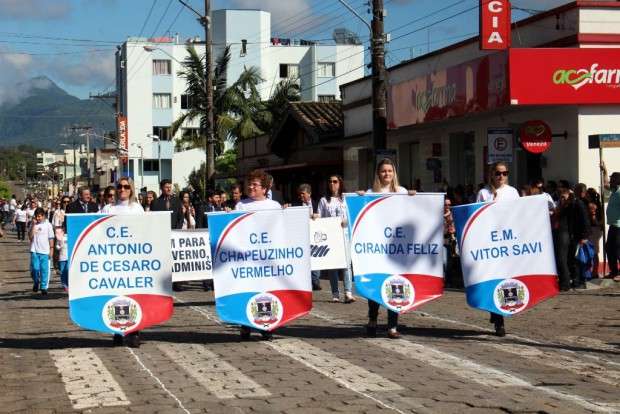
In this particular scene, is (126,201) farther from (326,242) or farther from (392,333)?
(326,242)

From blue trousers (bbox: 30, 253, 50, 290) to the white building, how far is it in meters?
65.9

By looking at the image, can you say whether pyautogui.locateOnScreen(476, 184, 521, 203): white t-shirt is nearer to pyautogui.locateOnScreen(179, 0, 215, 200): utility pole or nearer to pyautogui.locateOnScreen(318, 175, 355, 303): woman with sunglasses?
pyautogui.locateOnScreen(318, 175, 355, 303): woman with sunglasses

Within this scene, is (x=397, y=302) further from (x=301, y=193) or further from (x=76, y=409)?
(x=301, y=193)

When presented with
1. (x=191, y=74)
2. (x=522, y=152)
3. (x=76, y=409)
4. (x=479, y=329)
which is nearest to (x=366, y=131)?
(x=522, y=152)

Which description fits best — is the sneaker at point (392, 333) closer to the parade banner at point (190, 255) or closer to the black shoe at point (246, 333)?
the black shoe at point (246, 333)

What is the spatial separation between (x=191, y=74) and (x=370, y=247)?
3799 cm

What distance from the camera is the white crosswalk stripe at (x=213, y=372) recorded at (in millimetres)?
8539

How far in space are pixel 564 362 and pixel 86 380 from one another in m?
4.31

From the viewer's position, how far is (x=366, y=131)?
3441cm

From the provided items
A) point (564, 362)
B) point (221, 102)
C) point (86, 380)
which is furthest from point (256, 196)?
point (221, 102)

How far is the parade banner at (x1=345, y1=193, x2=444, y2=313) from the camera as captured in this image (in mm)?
11648

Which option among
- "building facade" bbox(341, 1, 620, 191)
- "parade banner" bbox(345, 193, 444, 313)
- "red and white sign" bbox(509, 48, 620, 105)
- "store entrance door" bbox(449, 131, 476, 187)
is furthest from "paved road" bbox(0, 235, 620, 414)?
"store entrance door" bbox(449, 131, 476, 187)

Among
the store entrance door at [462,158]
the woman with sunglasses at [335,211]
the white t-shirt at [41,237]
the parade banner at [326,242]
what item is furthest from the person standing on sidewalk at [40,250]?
the store entrance door at [462,158]

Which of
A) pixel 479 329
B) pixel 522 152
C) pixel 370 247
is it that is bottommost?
pixel 479 329
